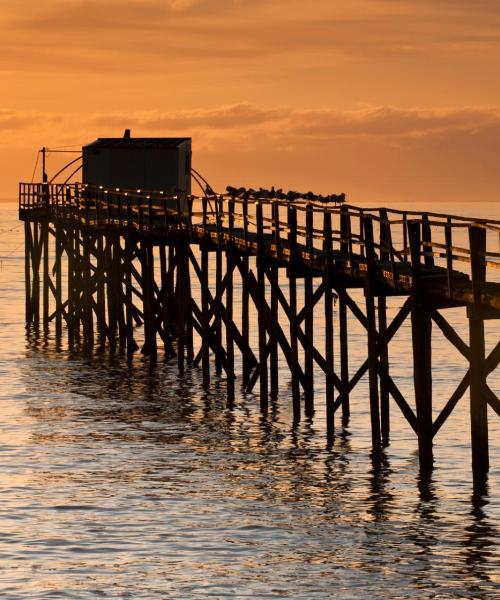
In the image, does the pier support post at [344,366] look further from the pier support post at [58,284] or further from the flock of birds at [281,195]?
the pier support post at [58,284]

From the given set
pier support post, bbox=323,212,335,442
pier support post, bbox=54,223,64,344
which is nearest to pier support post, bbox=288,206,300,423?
pier support post, bbox=323,212,335,442

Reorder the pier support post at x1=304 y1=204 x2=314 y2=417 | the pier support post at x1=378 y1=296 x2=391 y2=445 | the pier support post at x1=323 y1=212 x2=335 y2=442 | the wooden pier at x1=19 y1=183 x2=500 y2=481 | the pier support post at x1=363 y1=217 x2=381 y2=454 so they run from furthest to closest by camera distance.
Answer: the pier support post at x1=304 y1=204 x2=314 y2=417 < the pier support post at x1=323 y1=212 x2=335 y2=442 < the pier support post at x1=378 y1=296 x2=391 y2=445 < the pier support post at x1=363 y1=217 x2=381 y2=454 < the wooden pier at x1=19 y1=183 x2=500 y2=481

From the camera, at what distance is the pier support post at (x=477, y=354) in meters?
22.5

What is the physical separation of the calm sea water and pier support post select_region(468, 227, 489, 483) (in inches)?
45.4

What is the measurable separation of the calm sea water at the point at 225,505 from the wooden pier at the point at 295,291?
93cm

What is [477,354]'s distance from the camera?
904 inches

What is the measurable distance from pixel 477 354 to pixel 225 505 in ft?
15.7

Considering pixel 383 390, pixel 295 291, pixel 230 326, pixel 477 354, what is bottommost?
pixel 383 390

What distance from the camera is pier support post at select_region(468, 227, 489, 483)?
22531mm

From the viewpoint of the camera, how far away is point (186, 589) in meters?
18.7

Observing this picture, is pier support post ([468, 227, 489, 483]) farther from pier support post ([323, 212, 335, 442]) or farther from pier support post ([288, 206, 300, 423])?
pier support post ([288, 206, 300, 423])

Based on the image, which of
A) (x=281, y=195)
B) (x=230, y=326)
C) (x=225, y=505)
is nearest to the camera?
(x=225, y=505)

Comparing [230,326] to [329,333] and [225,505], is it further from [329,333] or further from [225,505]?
[225,505]

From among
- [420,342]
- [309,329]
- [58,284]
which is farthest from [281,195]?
[420,342]
